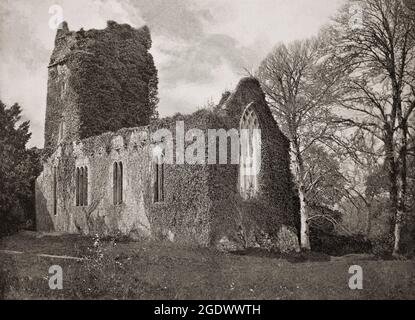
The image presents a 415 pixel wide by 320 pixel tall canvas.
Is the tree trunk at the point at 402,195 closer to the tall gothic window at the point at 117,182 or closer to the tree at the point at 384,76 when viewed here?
the tree at the point at 384,76

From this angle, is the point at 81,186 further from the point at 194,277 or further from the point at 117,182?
the point at 194,277

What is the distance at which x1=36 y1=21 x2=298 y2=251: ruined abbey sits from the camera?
18062mm

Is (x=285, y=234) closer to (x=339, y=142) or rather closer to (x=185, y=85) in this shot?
(x=339, y=142)

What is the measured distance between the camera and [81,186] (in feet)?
79.9

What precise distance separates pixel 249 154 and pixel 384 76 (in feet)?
18.2

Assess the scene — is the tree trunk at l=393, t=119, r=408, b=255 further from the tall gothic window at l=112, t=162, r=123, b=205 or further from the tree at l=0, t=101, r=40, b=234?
the tree at l=0, t=101, r=40, b=234

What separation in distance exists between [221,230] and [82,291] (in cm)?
713

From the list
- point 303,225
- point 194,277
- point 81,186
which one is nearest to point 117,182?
point 81,186

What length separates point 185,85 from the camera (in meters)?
18.4

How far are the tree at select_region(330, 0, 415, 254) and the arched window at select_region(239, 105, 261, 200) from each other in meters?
3.39

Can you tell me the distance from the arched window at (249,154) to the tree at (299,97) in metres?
1.82

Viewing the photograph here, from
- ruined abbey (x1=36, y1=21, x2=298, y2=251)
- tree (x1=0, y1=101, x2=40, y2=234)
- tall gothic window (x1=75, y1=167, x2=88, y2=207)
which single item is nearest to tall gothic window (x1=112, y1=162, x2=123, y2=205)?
ruined abbey (x1=36, y1=21, x2=298, y2=251)
